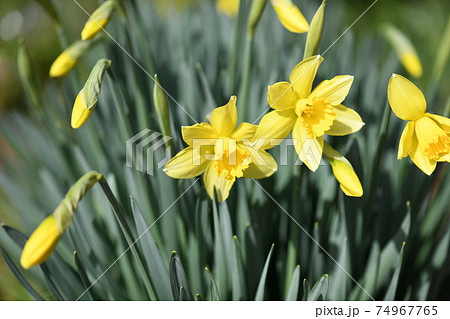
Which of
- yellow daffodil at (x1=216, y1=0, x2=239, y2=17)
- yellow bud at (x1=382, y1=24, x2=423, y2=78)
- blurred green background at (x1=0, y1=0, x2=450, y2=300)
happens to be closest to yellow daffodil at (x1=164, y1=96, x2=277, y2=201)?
yellow bud at (x1=382, y1=24, x2=423, y2=78)

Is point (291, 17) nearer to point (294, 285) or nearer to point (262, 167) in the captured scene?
point (262, 167)

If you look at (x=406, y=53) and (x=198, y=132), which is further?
(x=406, y=53)

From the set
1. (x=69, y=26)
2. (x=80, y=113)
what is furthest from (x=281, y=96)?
(x=69, y=26)

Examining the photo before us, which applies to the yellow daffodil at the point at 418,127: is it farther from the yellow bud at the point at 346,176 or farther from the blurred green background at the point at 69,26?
the blurred green background at the point at 69,26

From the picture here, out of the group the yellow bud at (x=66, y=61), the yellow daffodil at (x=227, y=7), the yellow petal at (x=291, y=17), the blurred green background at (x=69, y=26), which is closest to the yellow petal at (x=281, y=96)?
the yellow petal at (x=291, y=17)

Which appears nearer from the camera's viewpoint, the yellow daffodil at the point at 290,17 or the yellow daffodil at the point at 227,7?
the yellow daffodil at the point at 290,17

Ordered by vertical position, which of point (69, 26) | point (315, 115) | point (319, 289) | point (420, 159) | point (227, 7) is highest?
point (69, 26)

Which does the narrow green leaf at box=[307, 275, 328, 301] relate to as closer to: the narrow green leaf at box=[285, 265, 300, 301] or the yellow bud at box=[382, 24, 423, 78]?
the narrow green leaf at box=[285, 265, 300, 301]
